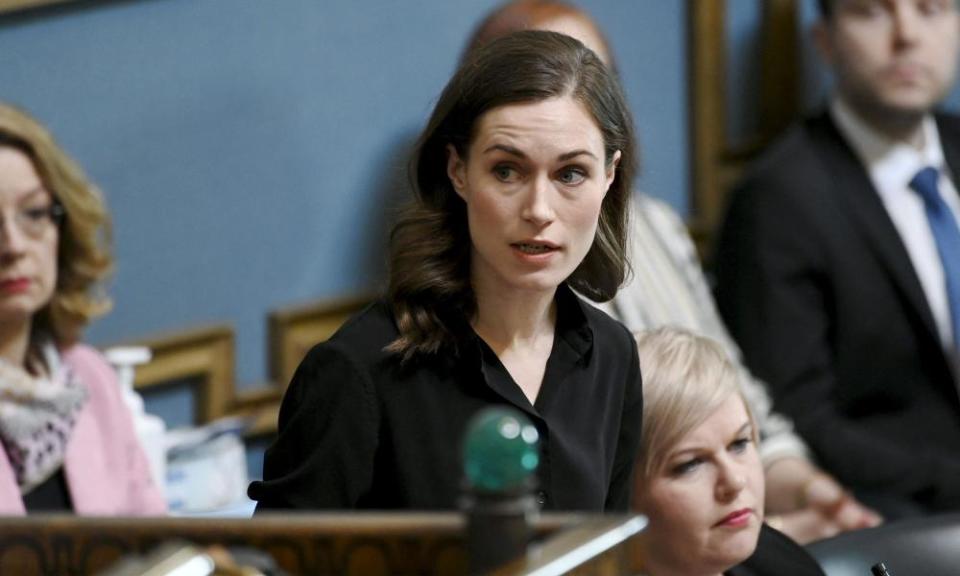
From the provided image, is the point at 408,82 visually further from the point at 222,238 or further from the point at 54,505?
the point at 54,505

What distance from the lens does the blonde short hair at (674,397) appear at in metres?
1.84

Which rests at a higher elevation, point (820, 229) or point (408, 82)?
point (408, 82)

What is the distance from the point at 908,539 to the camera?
1.95 meters

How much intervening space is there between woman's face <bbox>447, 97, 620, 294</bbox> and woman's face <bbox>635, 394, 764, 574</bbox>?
0.36 m

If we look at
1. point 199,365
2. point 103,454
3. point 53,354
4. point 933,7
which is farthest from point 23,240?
point 933,7

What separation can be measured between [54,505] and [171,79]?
0.77 m

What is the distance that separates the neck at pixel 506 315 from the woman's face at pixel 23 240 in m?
1.01

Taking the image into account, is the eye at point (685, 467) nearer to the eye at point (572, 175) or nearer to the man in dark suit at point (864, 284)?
the eye at point (572, 175)

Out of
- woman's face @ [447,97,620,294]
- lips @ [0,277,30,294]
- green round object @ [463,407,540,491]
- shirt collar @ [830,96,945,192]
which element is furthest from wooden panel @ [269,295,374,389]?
green round object @ [463,407,540,491]

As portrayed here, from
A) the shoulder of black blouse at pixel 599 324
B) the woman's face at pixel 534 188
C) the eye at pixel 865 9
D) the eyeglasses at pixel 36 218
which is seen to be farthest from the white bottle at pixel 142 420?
the eye at pixel 865 9

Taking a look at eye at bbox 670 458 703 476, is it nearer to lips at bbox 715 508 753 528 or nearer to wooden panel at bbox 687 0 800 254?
lips at bbox 715 508 753 528

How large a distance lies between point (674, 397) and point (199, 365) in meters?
1.33

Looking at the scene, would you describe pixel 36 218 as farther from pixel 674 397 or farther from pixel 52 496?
pixel 674 397

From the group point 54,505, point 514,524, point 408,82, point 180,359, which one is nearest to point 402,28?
point 408,82
